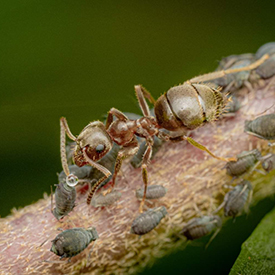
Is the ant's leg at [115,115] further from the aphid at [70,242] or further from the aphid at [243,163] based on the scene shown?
the aphid at [70,242]

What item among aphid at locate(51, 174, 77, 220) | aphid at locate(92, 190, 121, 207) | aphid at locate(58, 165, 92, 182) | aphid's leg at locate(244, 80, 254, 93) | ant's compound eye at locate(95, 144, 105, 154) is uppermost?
ant's compound eye at locate(95, 144, 105, 154)

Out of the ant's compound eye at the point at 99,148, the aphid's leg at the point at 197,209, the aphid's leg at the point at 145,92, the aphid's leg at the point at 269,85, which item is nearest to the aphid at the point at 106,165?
the ant's compound eye at the point at 99,148

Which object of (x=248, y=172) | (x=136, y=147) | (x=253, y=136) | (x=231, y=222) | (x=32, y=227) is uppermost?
(x=136, y=147)

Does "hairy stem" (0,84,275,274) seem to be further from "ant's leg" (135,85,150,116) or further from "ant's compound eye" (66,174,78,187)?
"ant's leg" (135,85,150,116)

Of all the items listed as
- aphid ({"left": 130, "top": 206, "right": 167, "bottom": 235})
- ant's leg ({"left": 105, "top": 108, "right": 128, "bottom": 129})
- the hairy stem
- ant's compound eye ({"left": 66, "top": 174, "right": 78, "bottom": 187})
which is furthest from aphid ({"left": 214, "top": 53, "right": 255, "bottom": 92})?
ant's compound eye ({"left": 66, "top": 174, "right": 78, "bottom": 187})

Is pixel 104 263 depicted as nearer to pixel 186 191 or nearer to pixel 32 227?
pixel 32 227

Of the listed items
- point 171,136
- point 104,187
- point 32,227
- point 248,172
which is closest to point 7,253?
point 32,227
